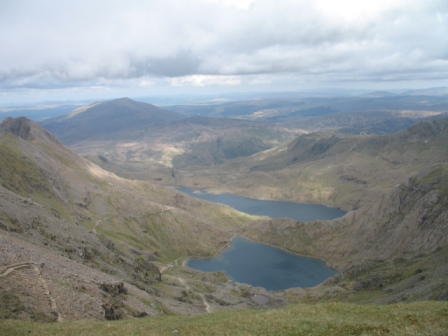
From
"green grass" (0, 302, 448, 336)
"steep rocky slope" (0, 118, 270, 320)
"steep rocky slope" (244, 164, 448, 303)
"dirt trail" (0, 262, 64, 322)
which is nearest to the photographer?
"green grass" (0, 302, 448, 336)

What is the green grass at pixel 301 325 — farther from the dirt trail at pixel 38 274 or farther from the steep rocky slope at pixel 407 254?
the steep rocky slope at pixel 407 254

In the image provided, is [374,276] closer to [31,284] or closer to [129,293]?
[129,293]

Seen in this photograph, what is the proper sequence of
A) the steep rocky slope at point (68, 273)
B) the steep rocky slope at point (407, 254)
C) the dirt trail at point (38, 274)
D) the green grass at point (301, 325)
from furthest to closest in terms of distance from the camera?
the steep rocky slope at point (407, 254) → the steep rocky slope at point (68, 273) → the dirt trail at point (38, 274) → the green grass at point (301, 325)

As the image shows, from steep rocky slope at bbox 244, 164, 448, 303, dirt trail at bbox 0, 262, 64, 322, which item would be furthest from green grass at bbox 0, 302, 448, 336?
steep rocky slope at bbox 244, 164, 448, 303

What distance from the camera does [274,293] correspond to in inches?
5846

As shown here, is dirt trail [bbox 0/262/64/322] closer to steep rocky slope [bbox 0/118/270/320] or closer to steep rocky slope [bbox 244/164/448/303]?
steep rocky slope [bbox 0/118/270/320]

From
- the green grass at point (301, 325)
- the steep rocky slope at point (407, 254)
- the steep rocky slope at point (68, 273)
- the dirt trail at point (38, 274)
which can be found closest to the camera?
the green grass at point (301, 325)

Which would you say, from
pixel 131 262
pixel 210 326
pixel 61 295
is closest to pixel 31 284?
pixel 61 295

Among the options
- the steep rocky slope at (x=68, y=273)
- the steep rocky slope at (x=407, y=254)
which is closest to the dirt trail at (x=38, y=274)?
the steep rocky slope at (x=68, y=273)

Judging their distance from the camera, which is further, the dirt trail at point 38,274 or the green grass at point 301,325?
the dirt trail at point 38,274

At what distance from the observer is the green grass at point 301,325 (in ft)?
98.2

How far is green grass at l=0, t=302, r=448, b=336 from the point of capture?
29.9m

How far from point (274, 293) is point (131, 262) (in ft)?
212

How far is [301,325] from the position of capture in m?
32.3
